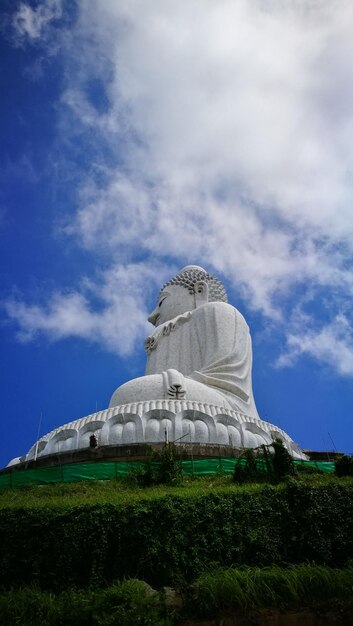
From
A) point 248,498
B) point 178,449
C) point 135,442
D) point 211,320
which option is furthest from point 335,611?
point 211,320

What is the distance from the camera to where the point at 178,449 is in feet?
37.7

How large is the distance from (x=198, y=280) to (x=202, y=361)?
4.60 metres

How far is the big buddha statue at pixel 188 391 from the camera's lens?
498 inches

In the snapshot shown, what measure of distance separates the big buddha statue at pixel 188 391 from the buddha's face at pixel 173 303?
4 cm

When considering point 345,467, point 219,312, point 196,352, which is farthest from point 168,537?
point 219,312

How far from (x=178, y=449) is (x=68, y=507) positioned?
5367 mm

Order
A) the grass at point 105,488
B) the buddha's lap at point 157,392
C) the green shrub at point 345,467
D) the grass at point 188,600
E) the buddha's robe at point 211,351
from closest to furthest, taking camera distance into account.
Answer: the grass at point 188,600
the grass at point 105,488
the green shrub at point 345,467
the buddha's lap at point 157,392
the buddha's robe at point 211,351

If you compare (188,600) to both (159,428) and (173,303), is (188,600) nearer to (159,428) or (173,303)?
(159,428)

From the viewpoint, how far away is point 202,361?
57.2 ft

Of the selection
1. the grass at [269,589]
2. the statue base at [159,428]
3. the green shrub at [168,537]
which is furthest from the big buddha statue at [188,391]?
the grass at [269,589]

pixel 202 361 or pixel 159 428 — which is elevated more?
pixel 202 361

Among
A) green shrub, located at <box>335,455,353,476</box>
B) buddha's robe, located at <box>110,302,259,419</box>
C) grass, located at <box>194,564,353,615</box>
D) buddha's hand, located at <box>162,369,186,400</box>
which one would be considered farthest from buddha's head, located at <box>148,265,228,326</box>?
grass, located at <box>194,564,353,615</box>

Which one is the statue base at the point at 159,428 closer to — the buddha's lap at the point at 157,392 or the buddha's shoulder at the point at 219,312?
the buddha's lap at the point at 157,392

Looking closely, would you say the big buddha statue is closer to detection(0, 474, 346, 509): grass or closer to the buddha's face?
the buddha's face
